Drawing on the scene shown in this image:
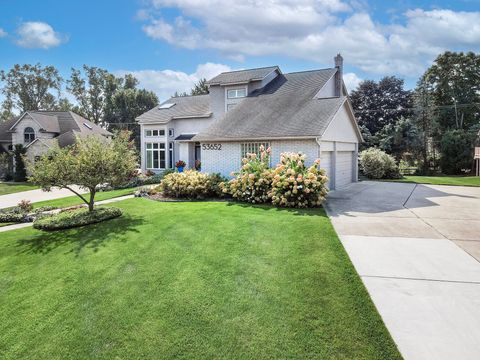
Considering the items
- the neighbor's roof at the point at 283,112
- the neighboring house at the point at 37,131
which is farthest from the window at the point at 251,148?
the neighboring house at the point at 37,131

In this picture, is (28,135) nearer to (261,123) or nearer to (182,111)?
(182,111)

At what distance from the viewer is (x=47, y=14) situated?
18.1 metres

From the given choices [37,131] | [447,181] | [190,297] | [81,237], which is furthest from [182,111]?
[190,297]

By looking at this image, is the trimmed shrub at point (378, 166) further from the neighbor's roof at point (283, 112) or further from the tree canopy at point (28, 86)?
the tree canopy at point (28, 86)

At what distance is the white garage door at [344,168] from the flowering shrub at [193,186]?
6.77 meters

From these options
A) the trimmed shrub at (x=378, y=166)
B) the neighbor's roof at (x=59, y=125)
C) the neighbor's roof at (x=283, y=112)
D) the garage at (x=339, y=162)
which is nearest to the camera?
the neighbor's roof at (x=283, y=112)

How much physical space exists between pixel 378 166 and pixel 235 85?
12.2m

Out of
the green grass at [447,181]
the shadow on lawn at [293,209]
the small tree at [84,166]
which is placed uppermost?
the small tree at [84,166]

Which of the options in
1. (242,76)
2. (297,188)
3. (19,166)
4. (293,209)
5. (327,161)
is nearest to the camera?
(293,209)

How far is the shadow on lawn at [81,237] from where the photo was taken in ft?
26.1

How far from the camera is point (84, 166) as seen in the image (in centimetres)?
985

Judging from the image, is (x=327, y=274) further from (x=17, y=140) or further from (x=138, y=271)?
(x=17, y=140)

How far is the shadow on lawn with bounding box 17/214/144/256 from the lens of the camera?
26.1 feet

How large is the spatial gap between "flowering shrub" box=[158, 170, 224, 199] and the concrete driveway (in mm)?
5482
